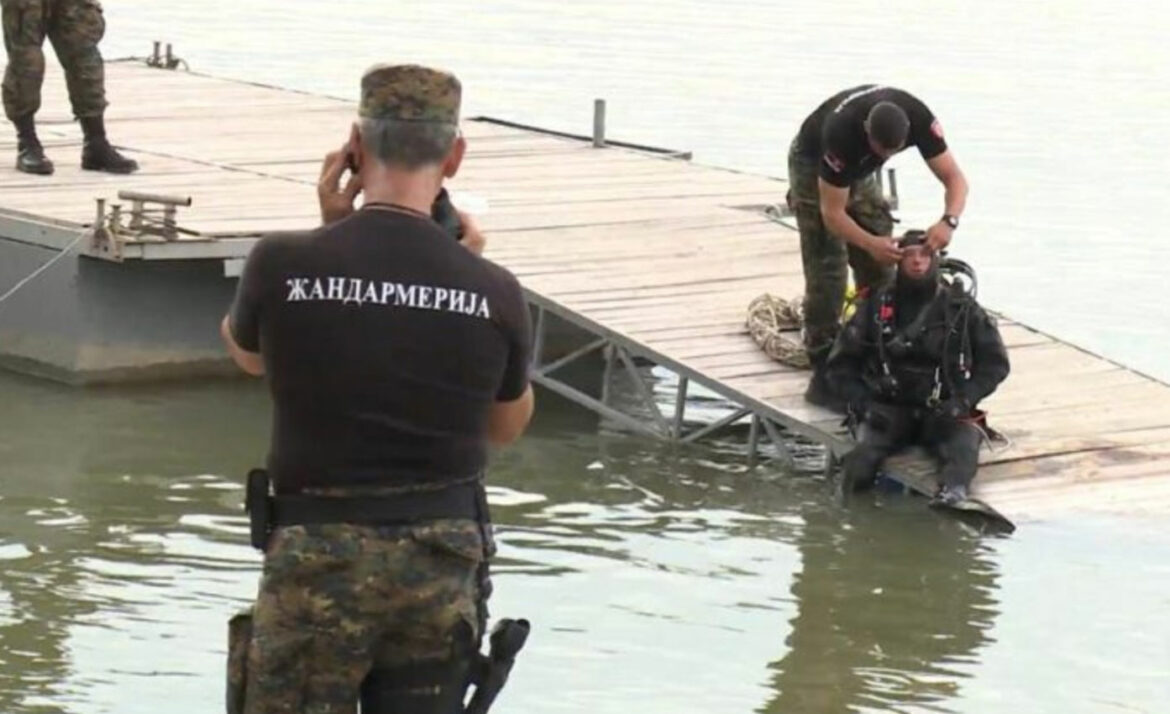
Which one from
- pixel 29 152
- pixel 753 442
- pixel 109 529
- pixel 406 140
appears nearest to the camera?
pixel 406 140

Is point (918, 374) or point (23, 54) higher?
point (23, 54)

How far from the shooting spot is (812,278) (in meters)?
9.96

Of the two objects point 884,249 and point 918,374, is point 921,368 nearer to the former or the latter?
point 918,374

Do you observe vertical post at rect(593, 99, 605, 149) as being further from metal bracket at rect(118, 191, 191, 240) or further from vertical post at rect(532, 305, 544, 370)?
metal bracket at rect(118, 191, 191, 240)

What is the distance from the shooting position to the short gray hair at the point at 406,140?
4551 mm

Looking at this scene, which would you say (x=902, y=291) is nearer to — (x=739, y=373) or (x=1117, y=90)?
(x=739, y=373)

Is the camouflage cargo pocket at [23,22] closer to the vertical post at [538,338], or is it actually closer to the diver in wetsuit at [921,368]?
the vertical post at [538,338]

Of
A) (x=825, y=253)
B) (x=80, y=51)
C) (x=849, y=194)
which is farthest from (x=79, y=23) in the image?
(x=849, y=194)

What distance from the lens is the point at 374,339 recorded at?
4566mm

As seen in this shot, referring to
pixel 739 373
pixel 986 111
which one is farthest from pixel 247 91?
pixel 986 111

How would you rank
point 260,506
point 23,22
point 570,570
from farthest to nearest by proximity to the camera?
point 23,22 → point 570,570 → point 260,506

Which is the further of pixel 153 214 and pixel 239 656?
pixel 153 214

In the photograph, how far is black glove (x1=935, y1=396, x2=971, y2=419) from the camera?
9211 mm

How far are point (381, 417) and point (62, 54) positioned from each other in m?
7.68
